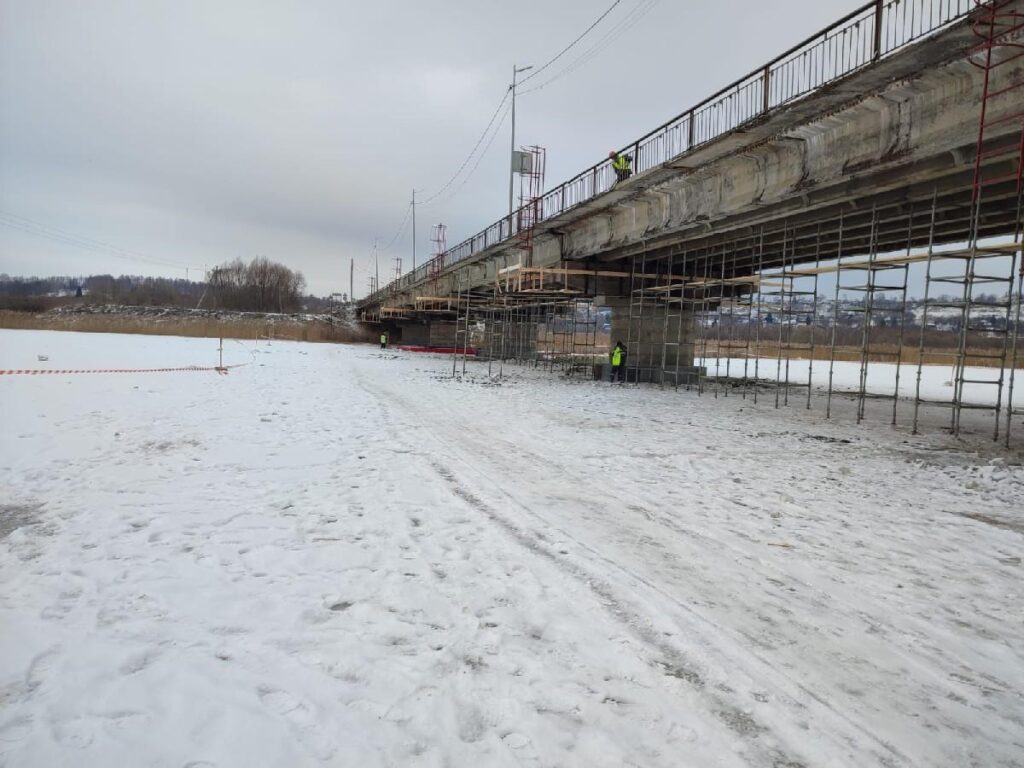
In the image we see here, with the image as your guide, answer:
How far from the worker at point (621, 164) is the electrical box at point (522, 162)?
34.4ft

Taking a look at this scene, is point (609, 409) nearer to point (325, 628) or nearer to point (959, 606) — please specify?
point (959, 606)

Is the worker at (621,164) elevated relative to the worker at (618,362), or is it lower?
elevated

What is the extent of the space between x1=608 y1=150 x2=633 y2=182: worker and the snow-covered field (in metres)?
10.4

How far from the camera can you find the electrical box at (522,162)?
86.0 feet

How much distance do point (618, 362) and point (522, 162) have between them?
10491mm

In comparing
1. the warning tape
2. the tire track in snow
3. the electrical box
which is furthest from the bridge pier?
the tire track in snow

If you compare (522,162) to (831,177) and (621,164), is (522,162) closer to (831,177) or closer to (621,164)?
(621,164)

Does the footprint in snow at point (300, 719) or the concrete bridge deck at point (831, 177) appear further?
the concrete bridge deck at point (831, 177)

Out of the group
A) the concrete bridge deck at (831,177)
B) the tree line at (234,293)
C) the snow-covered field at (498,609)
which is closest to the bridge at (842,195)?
the concrete bridge deck at (831,177)

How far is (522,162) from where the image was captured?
86.8 feet

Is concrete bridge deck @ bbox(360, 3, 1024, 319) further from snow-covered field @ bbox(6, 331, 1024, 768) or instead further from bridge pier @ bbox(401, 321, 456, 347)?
bridge pier @ bbox(401, 321, 456, 347)

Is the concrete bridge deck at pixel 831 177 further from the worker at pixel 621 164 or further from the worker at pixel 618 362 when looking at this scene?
the worker at pixel 618 362

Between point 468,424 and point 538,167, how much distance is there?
1900 centimetres

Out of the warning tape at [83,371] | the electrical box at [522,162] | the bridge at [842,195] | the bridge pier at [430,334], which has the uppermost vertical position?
the electrical box at [522,162]
